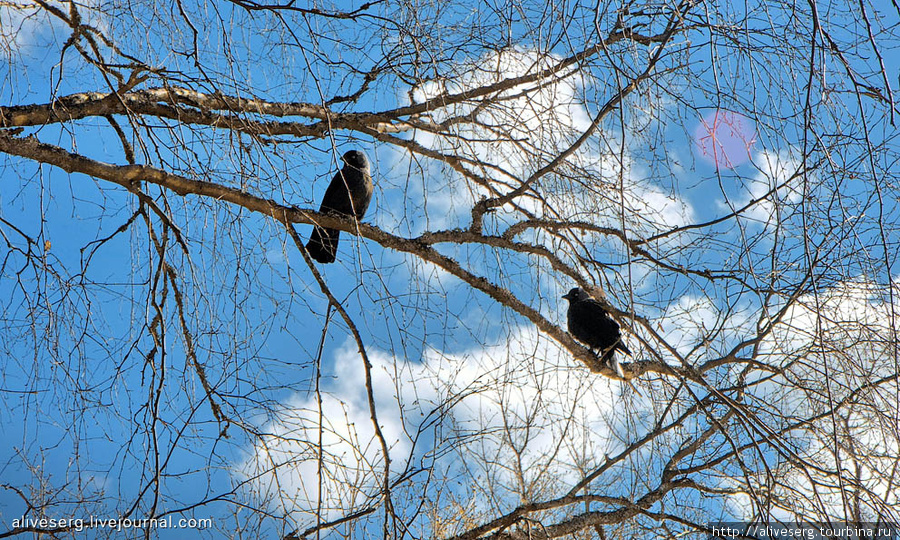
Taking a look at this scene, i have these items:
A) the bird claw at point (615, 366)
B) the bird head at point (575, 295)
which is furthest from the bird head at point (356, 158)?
the bird claw at point (615, 366)

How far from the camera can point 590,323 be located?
4.46 m

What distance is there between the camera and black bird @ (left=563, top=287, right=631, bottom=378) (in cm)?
438

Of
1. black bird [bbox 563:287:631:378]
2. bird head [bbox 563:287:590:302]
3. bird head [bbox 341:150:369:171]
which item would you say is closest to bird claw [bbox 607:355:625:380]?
black bird [bbox 563:287:631:378]

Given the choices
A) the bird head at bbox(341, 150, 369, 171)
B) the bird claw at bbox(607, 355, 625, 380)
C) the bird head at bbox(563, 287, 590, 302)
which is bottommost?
the bird claw at bbox(607, 355, 625, 380)

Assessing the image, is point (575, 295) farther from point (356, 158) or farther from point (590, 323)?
point (356, 158)

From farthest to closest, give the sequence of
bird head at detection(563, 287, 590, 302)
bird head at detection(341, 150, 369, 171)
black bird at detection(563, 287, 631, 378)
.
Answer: bird head at detection(341, 150, 369, 171)
bird head at detection(563, 287, 590, 302)
black bird at detection(563, 287, 631, 378)

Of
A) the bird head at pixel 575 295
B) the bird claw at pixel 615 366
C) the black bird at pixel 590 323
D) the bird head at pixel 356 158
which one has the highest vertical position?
the bird head at pixel 356 158

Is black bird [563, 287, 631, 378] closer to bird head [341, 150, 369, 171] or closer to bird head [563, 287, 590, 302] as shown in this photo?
bird head [563, 287, 590, 302]

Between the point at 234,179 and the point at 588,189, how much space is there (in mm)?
1379

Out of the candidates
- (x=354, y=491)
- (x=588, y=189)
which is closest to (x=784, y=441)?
(x=354, y=491)

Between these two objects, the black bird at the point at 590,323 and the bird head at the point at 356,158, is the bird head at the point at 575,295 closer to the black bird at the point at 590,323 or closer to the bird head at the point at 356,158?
the black bird at the point at 590,323

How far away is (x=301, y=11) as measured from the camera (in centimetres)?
228

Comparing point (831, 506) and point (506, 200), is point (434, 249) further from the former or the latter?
point (831, 506)

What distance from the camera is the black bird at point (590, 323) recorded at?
4379 millimetres
